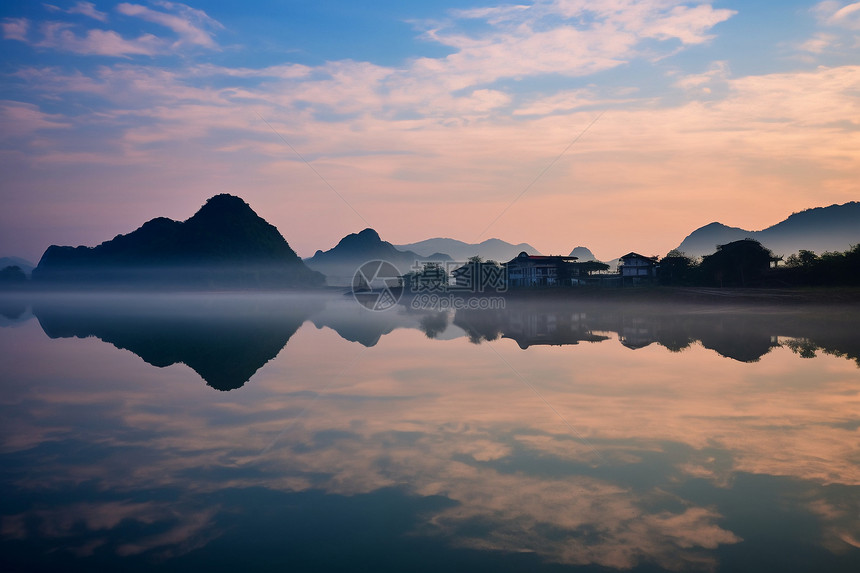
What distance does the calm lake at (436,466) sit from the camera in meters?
7.52

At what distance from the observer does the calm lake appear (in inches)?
296

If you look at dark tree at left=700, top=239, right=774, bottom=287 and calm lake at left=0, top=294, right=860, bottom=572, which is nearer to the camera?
calm lake at left=0, top=294, right=860, bottom=572

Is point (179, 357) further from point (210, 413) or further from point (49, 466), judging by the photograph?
point (49, 466)

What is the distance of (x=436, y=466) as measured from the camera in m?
10.7

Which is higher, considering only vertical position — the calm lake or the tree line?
the tree line

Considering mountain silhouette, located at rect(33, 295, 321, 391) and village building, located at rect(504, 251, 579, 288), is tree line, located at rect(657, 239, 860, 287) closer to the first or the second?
village building, located at rect(504, 251, 579, 288)

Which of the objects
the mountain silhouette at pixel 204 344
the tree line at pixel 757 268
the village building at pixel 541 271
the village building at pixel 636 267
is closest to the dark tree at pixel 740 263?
the tree line at pixel 757 268

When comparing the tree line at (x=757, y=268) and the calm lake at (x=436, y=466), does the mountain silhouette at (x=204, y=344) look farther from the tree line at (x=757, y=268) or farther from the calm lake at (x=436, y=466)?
the tree line at (x=757, y=268)

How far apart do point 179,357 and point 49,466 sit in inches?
639

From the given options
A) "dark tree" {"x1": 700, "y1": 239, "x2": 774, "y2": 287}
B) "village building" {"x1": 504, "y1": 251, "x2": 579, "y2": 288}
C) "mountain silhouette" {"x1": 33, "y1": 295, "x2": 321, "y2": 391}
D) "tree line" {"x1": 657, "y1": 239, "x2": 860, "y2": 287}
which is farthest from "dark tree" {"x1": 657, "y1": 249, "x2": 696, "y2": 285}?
"mountain silhouette" {"x1": 33, "y1": 295, "x2": 321, "y2": 391}

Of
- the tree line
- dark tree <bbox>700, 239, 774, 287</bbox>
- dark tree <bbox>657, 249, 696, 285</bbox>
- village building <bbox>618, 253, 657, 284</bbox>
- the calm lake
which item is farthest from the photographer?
village building <bbox>618, 253, 657, 284</bbox>

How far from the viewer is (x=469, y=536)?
7844mm

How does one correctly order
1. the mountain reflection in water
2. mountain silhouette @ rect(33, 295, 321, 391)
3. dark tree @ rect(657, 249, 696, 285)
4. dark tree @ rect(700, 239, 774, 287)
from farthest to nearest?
dark tree @ rect(657, 249, 696, 285), dark tree @ rect(700, 239, 774, 287), the mountain reflection in water, mountain silhouette @ rect(33, 295, 321, 391)

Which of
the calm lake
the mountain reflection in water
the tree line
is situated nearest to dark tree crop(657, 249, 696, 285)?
the tree line
